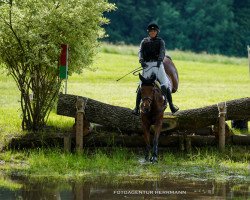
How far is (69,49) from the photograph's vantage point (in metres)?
18.5

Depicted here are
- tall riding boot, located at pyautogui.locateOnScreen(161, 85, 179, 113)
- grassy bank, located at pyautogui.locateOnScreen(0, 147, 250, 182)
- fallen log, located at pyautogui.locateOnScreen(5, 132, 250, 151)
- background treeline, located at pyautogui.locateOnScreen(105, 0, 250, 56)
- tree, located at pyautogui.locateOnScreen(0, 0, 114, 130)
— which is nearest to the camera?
grassy bank, located at pyautogui.locateOnScreen(0, 147, 250, 182)

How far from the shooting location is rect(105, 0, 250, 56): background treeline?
91.1 meters

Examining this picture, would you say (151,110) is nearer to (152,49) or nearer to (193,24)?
(152,49)

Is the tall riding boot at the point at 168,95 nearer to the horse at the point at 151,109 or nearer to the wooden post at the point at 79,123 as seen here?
the horse at the point at 151,109

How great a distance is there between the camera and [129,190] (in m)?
13.1

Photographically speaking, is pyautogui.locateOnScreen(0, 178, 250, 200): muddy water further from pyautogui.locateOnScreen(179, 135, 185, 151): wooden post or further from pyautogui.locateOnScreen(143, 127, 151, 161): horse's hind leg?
pyautogui.locateOnScreen(179, 135, 185, 151): wooden post

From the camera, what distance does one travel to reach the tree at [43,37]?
1786 cm

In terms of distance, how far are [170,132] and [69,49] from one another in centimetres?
309

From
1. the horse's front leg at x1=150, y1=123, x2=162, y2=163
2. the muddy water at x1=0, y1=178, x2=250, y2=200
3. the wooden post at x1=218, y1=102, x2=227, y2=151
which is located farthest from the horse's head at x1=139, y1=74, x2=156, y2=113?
the muddy water at x1=0, y1=178, x2=250, y2=200

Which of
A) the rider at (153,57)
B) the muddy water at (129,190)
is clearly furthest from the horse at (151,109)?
the muddy water at (129,190)

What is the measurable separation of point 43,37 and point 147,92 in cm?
320

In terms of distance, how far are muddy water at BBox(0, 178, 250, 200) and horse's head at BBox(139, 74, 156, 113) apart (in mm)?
2381

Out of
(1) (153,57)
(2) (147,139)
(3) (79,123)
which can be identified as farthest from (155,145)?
(1) (153,57)

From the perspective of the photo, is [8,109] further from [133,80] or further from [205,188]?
[133,80]
